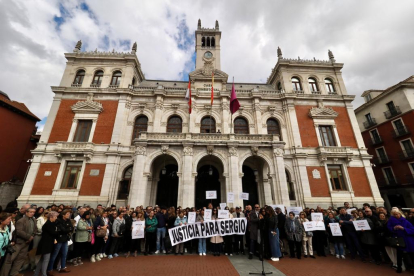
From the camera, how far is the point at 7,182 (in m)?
18.9

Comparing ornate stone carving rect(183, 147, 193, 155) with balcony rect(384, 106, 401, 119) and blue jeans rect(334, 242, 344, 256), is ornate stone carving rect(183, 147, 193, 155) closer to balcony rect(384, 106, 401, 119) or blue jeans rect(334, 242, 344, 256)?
blue jeans rect(334, 242, 344, 256)

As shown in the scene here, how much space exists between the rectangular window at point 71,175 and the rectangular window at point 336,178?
25.6 m

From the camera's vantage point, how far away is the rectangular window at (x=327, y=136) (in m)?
20.4

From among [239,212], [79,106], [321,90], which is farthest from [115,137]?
[321,90]

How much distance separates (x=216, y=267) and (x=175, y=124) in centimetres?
1601

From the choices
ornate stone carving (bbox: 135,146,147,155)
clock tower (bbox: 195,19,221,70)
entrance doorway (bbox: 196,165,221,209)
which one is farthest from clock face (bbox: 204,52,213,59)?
ornate stone carving (bbox: 135,146,147,155)

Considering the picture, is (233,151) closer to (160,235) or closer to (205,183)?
(205,183)

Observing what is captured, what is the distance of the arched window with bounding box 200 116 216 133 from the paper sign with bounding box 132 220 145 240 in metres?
13.3

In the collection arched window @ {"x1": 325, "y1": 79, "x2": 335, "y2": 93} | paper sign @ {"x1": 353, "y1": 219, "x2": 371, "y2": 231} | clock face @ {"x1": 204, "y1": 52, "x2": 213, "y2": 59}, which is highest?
clock face @ {"x1": 204, "y1": 52, "x2": 213, "y2": 59}

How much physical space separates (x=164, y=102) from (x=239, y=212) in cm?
1596

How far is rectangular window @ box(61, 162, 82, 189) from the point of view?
17078mm

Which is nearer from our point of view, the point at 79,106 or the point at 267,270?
the point at 267,270

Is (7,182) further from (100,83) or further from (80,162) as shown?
(100,83)

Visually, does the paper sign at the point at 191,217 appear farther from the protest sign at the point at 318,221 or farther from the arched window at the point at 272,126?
the arched window at the point at 272,126
